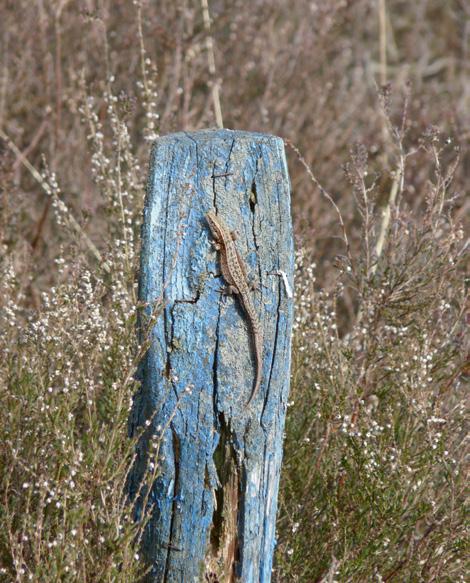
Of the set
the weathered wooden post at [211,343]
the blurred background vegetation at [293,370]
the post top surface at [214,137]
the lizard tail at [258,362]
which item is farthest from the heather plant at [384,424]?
the post top surface at [214,137]

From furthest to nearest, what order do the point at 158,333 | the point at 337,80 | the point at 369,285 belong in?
the point at 337,80
the point at 369,285
the point at 158,333

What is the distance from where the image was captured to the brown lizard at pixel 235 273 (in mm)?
2607

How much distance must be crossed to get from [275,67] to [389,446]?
3.97 m

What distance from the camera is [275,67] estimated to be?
6500 mm

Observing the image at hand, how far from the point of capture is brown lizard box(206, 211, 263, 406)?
261 centimetres

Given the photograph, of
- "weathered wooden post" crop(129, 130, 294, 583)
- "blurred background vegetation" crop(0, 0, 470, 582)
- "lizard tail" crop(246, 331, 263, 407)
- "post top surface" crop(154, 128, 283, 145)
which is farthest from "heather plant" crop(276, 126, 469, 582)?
"post top surface" crop(154, 128, 283, 145)

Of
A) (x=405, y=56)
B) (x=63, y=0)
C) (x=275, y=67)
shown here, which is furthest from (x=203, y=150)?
(x=405, y=56)

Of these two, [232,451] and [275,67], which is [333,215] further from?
[232,451]

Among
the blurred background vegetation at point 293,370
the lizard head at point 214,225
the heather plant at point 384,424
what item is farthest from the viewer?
the heather plant at point 384,424

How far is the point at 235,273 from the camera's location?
8.61 feet

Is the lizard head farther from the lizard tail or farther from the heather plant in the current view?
the heather plant

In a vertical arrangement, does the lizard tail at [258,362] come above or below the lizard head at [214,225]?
below

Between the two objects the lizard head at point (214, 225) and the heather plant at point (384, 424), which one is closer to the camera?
the lizard head at point (214, 225)

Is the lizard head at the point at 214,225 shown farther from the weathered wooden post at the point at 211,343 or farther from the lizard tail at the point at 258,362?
the lizard tail at the point at 258,362
